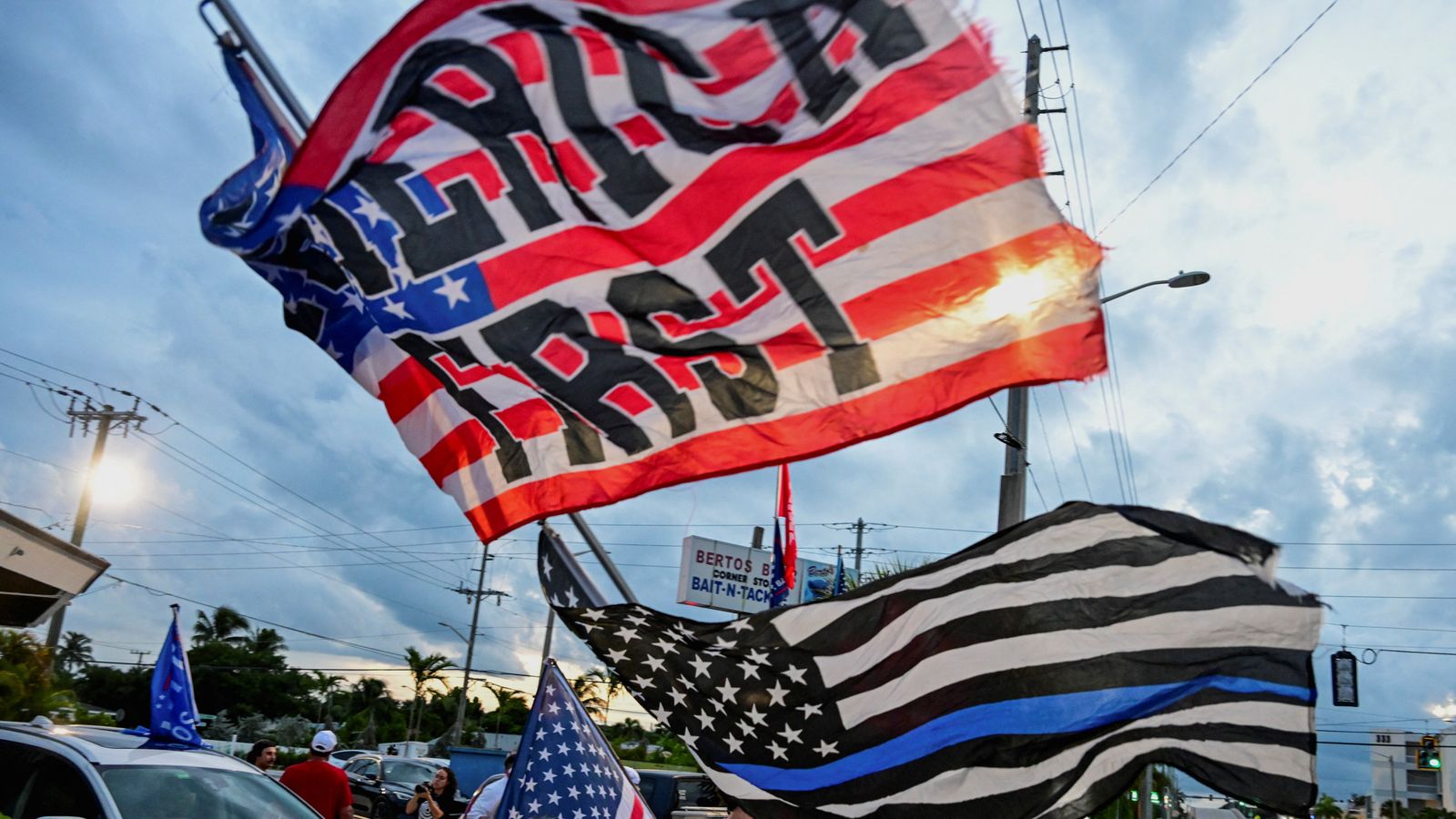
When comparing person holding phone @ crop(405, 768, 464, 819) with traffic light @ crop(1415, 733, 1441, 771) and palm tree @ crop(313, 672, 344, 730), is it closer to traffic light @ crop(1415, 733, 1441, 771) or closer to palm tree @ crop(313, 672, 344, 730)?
traffic light @ crop(1415, 733, 1441, 771)

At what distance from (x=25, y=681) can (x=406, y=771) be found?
404 inches

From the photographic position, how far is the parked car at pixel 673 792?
20578mm

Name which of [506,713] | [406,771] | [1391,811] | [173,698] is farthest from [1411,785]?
[173,698]

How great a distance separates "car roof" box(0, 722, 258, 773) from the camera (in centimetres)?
623

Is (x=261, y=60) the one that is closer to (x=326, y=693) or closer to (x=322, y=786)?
(x=322, y=786)

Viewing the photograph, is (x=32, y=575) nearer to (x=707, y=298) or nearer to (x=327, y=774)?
(x=327, y=774)

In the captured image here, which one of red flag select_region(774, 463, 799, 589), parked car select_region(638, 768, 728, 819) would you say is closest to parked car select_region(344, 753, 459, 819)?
parked car select_region(638, 768, 728, 819)

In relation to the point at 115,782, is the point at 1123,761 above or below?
above

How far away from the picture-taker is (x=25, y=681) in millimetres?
18953

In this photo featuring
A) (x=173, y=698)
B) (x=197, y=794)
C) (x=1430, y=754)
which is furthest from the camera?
(x=1430, y=754)

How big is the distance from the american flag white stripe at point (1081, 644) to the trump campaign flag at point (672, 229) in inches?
38.2

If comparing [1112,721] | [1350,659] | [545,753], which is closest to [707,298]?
[1112,721]

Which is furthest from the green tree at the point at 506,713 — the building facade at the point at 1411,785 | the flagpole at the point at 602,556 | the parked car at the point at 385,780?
the building facade at the point at 1411,785

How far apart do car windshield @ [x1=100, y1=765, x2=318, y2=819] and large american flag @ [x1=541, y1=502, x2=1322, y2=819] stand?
3087mm
